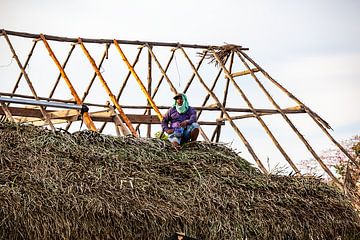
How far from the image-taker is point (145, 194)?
9.69 m

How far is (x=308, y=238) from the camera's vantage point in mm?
10758

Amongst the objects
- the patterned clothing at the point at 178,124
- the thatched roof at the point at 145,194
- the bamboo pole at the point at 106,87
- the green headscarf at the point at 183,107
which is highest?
the bamboo pole at the point at 106,87

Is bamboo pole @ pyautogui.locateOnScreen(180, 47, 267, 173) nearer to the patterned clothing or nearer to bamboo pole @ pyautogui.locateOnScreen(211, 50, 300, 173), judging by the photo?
bamboo pole @ pyautogui.locateOnScreen(211, 50, 300, 173)

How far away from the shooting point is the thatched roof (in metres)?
8.91

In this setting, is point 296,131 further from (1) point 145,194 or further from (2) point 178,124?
(1) point 145,194

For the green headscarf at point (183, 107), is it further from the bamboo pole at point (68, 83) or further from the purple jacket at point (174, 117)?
the bamboo pole at point (68, 83)

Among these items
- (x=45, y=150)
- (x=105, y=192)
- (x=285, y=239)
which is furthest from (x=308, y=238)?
(x=45, y=150)

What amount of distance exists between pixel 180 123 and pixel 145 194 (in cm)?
186

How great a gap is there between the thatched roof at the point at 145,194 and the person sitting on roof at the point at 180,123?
7.5 inches

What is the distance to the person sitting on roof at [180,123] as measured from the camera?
1126cm

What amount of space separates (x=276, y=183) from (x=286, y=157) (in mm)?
1045

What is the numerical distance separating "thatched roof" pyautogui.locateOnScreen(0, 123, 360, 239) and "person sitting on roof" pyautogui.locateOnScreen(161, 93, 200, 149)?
0.62 ft

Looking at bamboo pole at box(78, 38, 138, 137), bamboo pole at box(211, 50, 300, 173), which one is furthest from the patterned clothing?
bamboo pole at box(211, 50, 300, 173)

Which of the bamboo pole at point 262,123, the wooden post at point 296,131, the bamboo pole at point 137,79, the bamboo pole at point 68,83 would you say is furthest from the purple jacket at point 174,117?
the wooden post at point 296,131
